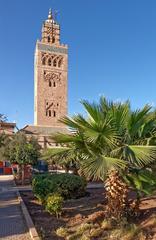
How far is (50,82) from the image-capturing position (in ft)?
211

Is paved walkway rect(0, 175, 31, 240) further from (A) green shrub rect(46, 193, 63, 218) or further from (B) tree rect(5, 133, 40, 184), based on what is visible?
(B) tree rect(5, 133, 40, 184)

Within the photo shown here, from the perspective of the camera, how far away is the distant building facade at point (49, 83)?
204 feet

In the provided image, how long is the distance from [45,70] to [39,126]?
12.4 meters

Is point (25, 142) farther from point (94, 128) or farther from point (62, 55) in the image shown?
point (62, 55)

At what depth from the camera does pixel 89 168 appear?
6793 mm

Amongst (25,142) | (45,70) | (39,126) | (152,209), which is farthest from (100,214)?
(45,70)

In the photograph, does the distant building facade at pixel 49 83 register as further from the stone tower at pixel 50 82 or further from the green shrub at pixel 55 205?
the green shrub at pixel 55 205

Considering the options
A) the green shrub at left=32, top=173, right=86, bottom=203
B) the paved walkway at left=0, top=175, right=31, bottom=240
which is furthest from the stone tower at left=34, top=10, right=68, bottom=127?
the paved walkway at left=0, top=175, right=31, bottom=240

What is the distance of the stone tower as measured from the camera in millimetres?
62406

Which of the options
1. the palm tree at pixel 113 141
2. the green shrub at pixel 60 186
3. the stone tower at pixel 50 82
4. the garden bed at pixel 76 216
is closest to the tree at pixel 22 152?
the green shrub at pixel 60 186

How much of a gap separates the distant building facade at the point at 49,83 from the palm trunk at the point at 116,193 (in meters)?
53.3

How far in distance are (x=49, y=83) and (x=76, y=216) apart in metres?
56.9

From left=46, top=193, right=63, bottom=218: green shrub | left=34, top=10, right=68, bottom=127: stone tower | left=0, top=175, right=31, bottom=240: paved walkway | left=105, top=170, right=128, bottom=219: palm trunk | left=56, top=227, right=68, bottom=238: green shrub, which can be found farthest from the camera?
left=34, top=10, right=68, bottom=127: stone tower

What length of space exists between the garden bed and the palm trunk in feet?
1.90
